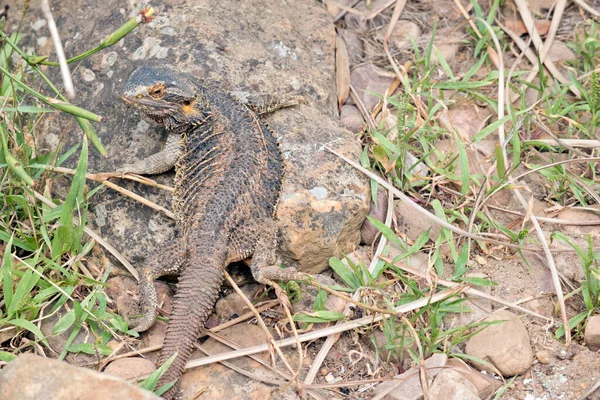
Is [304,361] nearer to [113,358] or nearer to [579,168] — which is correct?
[113,358]

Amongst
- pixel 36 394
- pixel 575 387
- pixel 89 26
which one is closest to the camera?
pixel 36 394

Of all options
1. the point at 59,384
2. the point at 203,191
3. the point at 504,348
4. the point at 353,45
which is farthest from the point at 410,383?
the point at 353,45

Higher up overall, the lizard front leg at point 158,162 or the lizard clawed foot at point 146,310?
the lizard front leg at point 158,162

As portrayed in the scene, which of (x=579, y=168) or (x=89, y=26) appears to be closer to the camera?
(x=579, y=168)

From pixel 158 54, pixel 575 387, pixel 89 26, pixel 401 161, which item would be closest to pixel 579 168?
pixel 401 161

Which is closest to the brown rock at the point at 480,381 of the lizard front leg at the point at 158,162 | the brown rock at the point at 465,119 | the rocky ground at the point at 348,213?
the rocky ground at the point at 348,213

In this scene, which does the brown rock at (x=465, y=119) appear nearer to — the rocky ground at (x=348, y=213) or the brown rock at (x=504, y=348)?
the rocky ground at (x=348, y=213)
